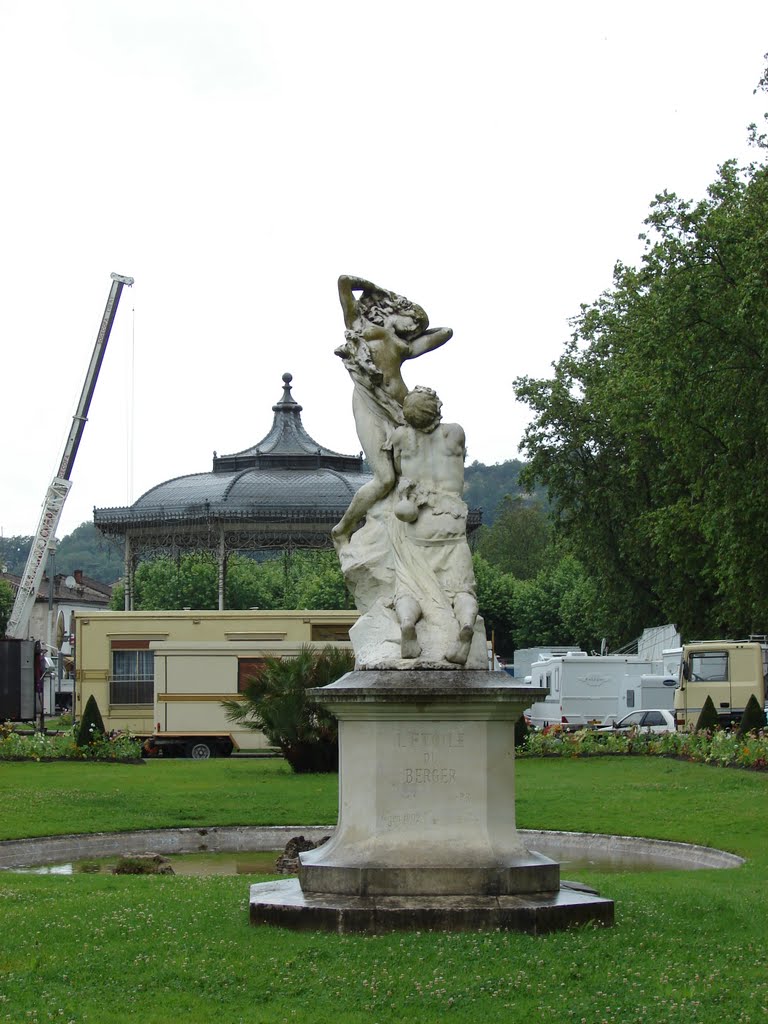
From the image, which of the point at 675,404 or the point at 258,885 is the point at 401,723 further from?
the point at 675,404

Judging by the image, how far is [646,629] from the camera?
51.9 m

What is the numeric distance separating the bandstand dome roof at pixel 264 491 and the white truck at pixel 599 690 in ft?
70.3

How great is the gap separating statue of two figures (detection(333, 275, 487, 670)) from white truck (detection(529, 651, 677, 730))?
109ft

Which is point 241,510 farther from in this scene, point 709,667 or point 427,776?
point 427,776

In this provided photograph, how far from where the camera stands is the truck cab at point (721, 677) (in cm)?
4041

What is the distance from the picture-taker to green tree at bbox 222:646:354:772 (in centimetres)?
2673

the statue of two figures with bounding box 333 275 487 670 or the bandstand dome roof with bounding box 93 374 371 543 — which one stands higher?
the bandstand dome roof with bounding box 93 374 371 543

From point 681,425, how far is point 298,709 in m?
12.5

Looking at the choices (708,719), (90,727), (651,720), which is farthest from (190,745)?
(651,720)

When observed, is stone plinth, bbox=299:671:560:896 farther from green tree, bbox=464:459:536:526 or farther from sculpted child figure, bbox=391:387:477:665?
green tree, bbox=464:459:536:526

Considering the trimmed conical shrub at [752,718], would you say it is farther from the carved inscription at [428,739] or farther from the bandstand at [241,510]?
A: the bandstand at [241,510]

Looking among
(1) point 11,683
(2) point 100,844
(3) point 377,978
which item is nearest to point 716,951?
(3) point 377,978

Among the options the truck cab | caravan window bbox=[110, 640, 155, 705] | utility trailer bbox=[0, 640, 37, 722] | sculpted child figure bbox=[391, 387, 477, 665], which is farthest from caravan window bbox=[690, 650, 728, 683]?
sculpted child figure bbox=[391, 387, 477, 665]

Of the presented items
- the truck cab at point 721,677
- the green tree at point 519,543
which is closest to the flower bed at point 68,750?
the truck cab at point 721,677
